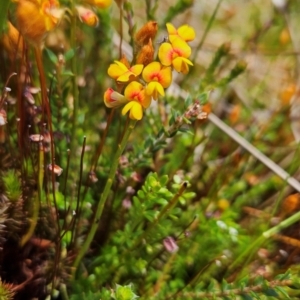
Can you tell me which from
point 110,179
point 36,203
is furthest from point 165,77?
point 36,203

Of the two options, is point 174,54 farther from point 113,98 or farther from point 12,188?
point 12,188

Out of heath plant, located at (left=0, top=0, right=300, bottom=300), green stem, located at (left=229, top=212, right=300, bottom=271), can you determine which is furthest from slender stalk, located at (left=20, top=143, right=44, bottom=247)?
green stem, located at (left=229, top=212, right=300, bottom=271)

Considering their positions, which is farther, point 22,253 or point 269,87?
point 269,87

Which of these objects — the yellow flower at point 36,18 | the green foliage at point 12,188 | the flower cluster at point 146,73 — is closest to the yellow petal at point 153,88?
the flower cluster at point 146,73

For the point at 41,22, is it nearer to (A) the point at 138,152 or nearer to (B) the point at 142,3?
(A) the point at 138,152

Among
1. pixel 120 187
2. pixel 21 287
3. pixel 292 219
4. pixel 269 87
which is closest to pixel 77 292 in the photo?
pixel 21 287

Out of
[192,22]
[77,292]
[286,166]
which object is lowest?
[77,292]

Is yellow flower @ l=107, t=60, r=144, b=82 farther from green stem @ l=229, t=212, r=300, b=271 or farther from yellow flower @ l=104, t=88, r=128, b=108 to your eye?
green stem @ l=229, t=212, r=300, b=271
